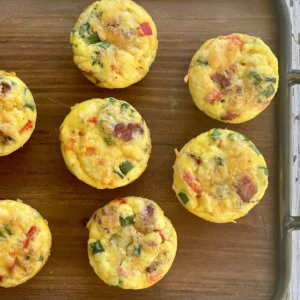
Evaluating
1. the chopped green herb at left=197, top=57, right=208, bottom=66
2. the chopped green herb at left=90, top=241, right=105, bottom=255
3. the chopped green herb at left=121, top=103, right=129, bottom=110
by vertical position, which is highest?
the chopped green herb at left=197, top=57, right=208, bottom=66

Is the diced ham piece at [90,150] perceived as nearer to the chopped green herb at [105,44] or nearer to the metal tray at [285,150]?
the chopped green herb at [105,44]

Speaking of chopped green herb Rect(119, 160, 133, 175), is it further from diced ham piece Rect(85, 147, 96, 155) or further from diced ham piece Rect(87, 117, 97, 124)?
diced ham piece Rect(87, 117, 97, 124)

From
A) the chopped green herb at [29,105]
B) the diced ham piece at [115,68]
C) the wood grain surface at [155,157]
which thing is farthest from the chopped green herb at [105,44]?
the chopped green herb at [29,105]

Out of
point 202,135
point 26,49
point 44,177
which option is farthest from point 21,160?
point 202,135

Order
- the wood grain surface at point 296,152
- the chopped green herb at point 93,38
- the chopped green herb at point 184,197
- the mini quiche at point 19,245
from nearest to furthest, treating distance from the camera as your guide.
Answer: the mini quiche at point 19,245
the chopped green herb at point 184,197
the chopped green herb at point 93,38
the wood grain surface at point 296,152

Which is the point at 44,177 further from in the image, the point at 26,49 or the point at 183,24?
the point at 183,24

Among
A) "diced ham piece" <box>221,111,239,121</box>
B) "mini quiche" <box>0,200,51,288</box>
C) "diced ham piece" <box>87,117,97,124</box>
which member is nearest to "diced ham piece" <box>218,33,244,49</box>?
"diced ham piece" <box>221,111,239,121</box>
